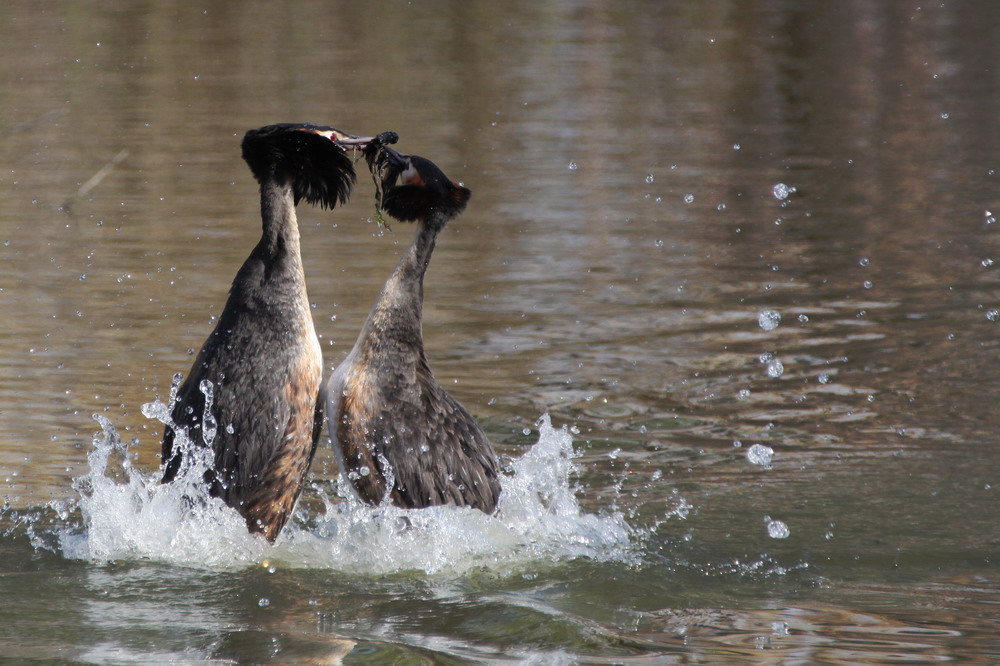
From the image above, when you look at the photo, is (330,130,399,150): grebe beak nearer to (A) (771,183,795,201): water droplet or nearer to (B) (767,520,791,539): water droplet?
(B) (767,520,791,539): water droplet

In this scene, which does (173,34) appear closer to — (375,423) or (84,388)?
(84,388)

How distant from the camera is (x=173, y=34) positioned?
27.5m

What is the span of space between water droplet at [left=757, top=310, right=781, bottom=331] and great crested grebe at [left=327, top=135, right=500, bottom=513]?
12.9ft

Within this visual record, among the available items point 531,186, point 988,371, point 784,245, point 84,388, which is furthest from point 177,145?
point 988,371

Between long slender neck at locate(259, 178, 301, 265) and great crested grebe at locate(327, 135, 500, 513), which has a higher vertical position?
long slender neck at locate(259, 178, 301, 265)

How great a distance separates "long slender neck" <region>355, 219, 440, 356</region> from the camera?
648cm

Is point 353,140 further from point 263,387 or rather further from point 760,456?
point 760,456

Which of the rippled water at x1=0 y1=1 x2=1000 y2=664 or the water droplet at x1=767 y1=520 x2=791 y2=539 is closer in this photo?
the rippled water at x1=0 y1=1 x2=1000 y2=664

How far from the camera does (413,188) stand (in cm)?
676

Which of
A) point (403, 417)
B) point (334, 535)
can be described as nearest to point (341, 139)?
point (403, 417)

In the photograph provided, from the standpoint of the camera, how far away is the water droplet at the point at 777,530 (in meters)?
6.69

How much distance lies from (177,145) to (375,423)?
12215 millimetres

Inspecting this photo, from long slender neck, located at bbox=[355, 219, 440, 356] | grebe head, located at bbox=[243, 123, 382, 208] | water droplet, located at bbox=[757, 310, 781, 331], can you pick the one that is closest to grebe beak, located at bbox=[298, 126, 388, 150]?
grebe head, located at bbox=[243, 123, 382, 208]

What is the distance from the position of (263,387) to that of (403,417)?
615mm
